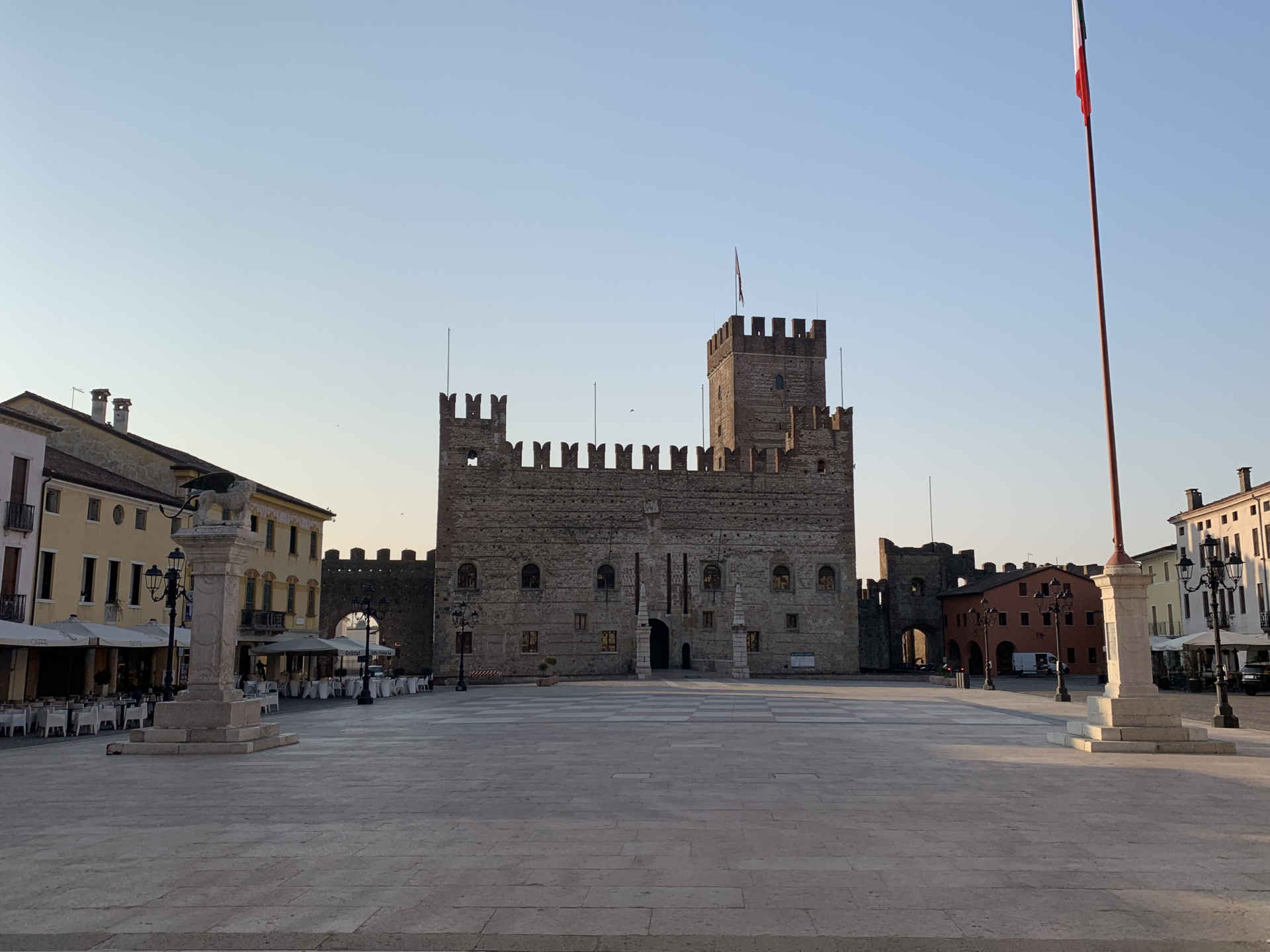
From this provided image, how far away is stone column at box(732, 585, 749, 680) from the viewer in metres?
42.2

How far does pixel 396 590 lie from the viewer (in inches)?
2002

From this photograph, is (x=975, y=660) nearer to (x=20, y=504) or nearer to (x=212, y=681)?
(x=20, y=504)

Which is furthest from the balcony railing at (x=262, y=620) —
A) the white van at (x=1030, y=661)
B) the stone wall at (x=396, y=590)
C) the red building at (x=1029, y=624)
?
the white van at (x=1030, y=661)

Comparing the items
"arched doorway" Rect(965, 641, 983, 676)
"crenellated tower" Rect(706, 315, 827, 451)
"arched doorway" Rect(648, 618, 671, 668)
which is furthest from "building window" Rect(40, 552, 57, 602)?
"arched doorway" Rect(965, 641, 983, 676)

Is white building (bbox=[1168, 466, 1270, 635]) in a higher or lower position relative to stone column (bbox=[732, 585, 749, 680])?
higher

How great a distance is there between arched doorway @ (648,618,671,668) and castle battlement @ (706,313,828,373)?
18.2 meters

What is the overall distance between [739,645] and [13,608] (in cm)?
2783

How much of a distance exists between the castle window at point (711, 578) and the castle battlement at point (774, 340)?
15285 mm

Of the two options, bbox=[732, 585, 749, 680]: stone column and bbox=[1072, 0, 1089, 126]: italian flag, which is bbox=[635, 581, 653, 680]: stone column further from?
bbox=[1072, 0, 1089, 126]: italian flag

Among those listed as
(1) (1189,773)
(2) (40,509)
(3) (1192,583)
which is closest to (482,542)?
(2) (40,509)

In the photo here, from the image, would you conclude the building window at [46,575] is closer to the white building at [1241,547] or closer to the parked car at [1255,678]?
the parked car at [1255,678]

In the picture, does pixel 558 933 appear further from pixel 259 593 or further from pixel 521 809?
pixel 259 593

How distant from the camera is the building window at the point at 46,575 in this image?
25.1 m

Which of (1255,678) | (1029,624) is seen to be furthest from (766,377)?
(1255,678)
